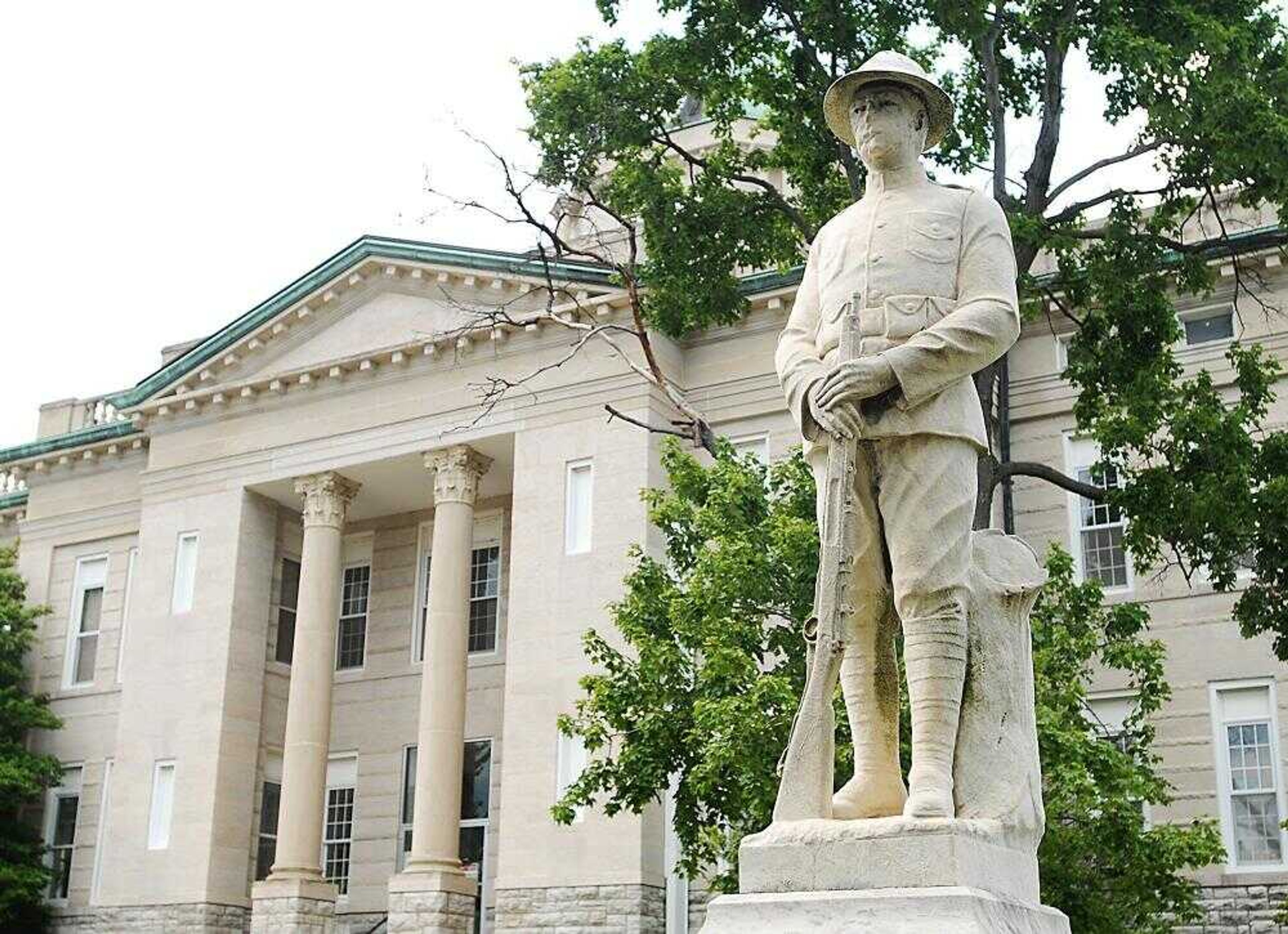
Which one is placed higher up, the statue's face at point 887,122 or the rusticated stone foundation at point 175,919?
the statue's face at point 887,122

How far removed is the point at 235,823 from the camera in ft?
102

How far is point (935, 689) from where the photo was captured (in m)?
6.44

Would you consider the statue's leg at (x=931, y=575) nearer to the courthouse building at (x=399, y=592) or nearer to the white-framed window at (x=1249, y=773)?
the courthouse building at (x=399, y=592)

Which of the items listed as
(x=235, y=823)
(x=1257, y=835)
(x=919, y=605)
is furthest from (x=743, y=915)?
(x=235, y=823)

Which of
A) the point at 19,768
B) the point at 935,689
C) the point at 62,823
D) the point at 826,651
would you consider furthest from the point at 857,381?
the point at 62,823

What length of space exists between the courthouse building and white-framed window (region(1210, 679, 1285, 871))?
39 millimetres

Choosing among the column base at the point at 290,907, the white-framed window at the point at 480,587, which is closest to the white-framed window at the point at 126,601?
the white-framed window at the point at 480,587

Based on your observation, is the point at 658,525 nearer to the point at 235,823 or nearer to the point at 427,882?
the point at 427,882

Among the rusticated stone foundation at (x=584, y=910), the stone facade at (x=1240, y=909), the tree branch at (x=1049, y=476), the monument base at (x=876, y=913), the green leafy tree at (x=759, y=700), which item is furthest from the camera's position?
the rusticated stone foundation at (x=584, y=910)

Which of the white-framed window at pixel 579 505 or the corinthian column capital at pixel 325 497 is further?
the corinthian column capital at pixel 325 497

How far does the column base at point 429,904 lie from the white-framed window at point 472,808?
2.56 meters

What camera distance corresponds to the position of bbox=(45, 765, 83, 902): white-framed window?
111 ft

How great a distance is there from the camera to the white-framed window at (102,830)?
108 feet

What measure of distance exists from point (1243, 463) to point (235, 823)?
20.2 metres
